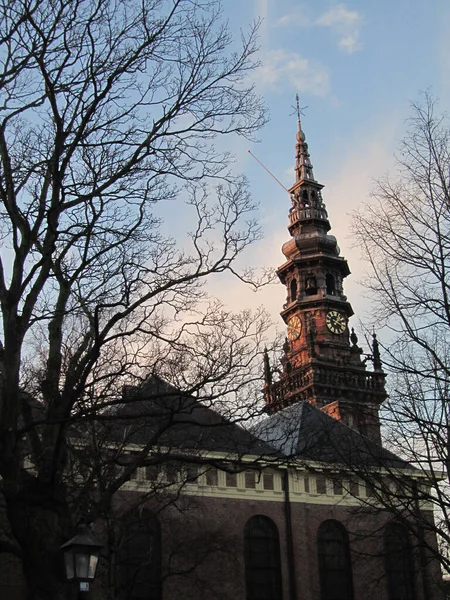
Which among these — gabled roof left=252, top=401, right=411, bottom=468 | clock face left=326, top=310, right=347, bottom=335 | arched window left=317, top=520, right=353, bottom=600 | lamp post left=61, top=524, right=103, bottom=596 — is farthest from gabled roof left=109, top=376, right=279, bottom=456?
A: clock face left=326, top=310, right=347, bottom=335

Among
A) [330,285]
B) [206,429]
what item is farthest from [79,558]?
[330,285]

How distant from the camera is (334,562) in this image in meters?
29.1

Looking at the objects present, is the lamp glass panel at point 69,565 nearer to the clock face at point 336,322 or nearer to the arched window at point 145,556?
the arched window at point 145,556

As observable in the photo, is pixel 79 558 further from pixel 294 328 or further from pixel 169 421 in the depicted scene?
pixel 294 328

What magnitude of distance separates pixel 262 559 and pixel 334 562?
8.99 ft

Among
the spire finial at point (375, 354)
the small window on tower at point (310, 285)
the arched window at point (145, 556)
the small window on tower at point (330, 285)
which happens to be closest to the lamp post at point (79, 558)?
the spire finial at point (375, 354)

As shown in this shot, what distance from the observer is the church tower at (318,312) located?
5619 centimetres

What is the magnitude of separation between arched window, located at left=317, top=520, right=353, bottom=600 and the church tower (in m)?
24.6

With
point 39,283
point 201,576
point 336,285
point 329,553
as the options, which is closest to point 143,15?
point 39,283

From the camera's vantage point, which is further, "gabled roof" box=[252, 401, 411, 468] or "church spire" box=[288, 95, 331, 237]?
"church spire" box=[288, 95, 331, 237]

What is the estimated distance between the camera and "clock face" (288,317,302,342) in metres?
60.2

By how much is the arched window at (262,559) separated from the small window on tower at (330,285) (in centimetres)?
3412

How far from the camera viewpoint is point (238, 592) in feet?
88.2

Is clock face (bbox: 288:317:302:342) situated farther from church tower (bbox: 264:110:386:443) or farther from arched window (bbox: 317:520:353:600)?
arched window (bbox: 317:520:353:600)
